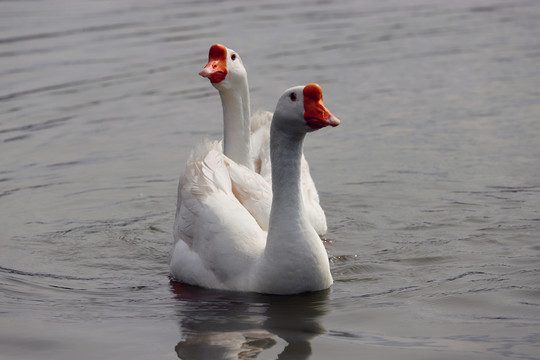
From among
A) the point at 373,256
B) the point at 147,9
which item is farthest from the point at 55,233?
the point at 147,9

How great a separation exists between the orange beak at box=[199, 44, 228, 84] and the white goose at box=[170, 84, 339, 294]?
1528 mm

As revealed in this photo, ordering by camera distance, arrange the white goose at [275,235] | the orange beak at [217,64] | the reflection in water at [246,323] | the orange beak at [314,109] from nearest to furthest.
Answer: the reflection in water at [246,323]
the orange beak at [314,109]
the white goose at [275,235]
the orange beak at [217,64]

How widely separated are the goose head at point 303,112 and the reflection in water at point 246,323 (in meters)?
1.34

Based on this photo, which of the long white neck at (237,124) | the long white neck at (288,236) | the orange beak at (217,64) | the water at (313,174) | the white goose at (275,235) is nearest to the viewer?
the water at (313,174)

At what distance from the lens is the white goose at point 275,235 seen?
714 centimetres

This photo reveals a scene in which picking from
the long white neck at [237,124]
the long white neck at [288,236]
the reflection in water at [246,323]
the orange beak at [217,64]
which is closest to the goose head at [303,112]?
the long white neck at [288,236]

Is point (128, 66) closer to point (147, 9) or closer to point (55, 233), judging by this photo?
point (147, 9)

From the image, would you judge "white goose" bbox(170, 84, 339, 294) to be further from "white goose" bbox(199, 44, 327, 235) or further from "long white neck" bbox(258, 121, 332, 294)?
"white goose" bbox(199, 44, 327, 235)

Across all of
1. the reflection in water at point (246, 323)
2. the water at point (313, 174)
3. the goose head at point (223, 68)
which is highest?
the goose head at point (223, 68)

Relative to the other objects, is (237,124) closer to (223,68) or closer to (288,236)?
(223,68)

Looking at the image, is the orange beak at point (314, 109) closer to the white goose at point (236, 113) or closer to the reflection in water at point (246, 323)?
the reflection in water at point (246, 323)

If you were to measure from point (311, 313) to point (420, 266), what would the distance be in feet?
5.08

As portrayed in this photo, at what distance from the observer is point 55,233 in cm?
962

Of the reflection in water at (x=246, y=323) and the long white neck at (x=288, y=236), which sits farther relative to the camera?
the long white neck at (x=288, y=236)
